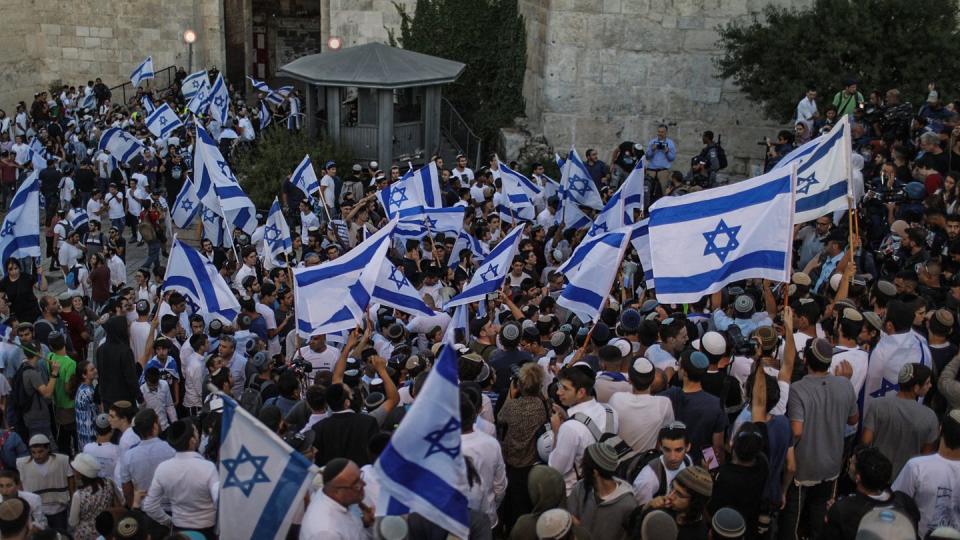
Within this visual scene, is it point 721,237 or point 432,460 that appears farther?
point 721,237

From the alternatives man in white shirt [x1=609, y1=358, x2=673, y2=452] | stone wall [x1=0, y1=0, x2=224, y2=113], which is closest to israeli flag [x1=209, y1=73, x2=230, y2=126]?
stone wall [x1=0, y1=0, x2=224, y2=113]

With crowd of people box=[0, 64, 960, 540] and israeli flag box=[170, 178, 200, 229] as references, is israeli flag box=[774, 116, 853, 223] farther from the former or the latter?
israeli flag box=[170, 178, 200, 229]

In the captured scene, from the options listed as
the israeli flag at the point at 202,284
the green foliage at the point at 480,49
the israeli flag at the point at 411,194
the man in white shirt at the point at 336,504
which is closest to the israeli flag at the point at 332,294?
the israeli flag at the point at 202,284

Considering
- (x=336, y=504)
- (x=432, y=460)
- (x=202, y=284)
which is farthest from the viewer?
(x=202, y=284)

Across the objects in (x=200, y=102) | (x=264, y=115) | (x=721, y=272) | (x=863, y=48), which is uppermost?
(x=863, y=48)

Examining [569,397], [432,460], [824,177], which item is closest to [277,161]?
[824,177]

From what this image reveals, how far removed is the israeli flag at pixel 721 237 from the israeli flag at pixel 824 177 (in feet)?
4.50

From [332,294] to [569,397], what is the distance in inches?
135

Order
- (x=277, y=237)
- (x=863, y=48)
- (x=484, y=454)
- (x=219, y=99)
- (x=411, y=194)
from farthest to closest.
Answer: (x=219, y=99) < (x=863, y=48) < (x=411, y=194) < (x=277, y=237) < (x=484, y=454)

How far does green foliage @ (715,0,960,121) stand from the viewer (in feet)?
→ 57.9

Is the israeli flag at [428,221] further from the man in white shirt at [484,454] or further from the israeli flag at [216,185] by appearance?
the man in white shirt at [484,454]

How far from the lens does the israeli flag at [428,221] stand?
1390 cm

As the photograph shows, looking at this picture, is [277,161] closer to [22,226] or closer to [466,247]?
[466,247]

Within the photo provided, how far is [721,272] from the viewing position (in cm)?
803
